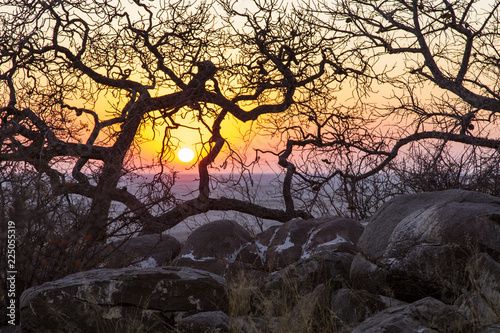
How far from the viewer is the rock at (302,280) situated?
521 centimetres

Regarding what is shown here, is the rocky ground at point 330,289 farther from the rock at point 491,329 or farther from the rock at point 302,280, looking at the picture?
the rock at point 491,329

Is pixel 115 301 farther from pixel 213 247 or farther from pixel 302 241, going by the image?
pixel 302 241

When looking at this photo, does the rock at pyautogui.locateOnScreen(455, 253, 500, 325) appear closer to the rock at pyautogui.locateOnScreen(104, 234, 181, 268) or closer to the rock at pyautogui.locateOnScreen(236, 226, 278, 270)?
the rock at pyautogui.locateOnScreen(236, 226, 278, 270)

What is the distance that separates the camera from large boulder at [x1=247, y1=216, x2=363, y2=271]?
721 centimetres

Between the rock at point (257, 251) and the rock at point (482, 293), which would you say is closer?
the rock at point (482, 293)

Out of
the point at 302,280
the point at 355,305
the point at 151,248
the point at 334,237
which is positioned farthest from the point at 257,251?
the point at 355,305

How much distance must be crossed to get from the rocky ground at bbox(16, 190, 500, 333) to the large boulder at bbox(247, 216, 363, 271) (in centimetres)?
144

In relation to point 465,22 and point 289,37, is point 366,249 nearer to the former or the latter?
point 289,37

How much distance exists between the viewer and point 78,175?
10.6 metres

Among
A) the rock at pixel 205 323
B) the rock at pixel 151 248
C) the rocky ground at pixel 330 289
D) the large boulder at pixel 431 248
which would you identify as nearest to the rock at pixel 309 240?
the rocky ground at pixel 330 289

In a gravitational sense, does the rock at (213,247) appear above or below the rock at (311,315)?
above

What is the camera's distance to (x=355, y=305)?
182 inches

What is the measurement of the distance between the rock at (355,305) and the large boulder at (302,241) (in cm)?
205

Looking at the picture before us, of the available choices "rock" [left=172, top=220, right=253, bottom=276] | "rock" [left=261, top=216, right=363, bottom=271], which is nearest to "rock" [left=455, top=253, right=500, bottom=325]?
"rock" [left=261, top=216, right=363, bottom=271]
